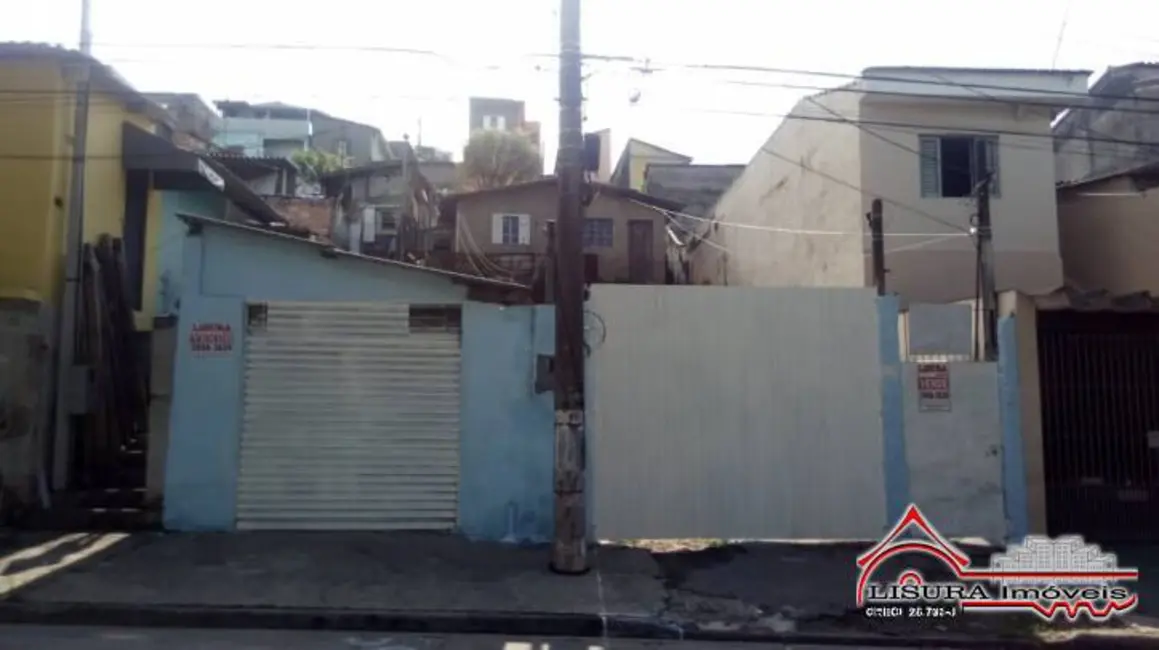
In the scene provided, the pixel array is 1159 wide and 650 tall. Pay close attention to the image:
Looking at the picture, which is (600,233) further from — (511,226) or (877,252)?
(877,252)

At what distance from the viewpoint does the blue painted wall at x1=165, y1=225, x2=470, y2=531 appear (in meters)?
9.18

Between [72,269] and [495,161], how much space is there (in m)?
26.7

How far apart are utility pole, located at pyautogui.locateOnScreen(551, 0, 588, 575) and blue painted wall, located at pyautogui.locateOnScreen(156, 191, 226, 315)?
860 cm

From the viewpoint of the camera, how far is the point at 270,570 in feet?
25.8

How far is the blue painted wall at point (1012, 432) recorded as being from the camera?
9281 millimetres

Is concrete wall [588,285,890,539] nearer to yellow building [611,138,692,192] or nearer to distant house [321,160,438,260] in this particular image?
distant house [321,160,438,260]

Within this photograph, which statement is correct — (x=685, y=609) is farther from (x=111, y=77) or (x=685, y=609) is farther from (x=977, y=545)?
(x=111, y=77)

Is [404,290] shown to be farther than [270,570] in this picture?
Yes

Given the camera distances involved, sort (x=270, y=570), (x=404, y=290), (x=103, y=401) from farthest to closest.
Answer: (x=103, y=401), (x=404, y=290), (x=270, y=570)

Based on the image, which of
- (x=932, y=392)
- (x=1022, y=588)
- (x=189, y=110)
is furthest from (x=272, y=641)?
(x=189, y=110)

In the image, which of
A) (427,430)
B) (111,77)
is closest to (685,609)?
(427,430)

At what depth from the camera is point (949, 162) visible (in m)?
16.5

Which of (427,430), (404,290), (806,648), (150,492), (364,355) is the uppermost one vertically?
(404,290)

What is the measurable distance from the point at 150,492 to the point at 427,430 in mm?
2987
